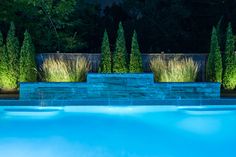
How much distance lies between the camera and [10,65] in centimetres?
986

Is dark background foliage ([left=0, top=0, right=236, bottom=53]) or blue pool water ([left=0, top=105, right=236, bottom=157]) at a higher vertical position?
dark background foliage ([left=0, top=0, right=236, bottom=53])

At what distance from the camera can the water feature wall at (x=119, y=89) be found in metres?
8.86

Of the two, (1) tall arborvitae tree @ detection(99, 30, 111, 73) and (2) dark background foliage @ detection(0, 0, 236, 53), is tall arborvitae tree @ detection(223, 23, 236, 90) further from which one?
Result: (2) dark background foliage @ detection(0, 0, 236, 53)

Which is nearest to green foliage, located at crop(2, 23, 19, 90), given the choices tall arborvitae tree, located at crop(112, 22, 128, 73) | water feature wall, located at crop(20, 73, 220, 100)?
water feature wall, located at crop(20, 73, 220, 100)

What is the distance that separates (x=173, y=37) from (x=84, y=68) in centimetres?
643

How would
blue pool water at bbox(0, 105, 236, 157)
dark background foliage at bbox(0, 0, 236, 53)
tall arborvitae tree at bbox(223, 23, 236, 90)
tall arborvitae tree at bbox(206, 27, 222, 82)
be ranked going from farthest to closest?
1. dark background foliage at bbox(0, 0, 236, 53)
2. tall arborvitae tree at bbox(223, 23, 236, 90)
3. tall arborvitae tree at bbox(206, 27, 222, 82)
4. blue pool water at bbox(0, 105, 236, 157)

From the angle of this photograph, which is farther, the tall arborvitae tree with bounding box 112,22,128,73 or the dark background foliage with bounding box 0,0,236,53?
the dark background foliage with bounding box 0,0,236,53

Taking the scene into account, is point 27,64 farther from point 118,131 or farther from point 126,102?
point 118,131

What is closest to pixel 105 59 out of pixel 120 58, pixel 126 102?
pixel 120 58

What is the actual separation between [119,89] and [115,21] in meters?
7.86

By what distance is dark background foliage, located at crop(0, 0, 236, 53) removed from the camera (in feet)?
41.4

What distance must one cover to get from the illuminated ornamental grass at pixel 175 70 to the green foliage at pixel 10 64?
379 cm

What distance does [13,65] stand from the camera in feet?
32.5

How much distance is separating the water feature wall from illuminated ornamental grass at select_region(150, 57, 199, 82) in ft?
1.93
